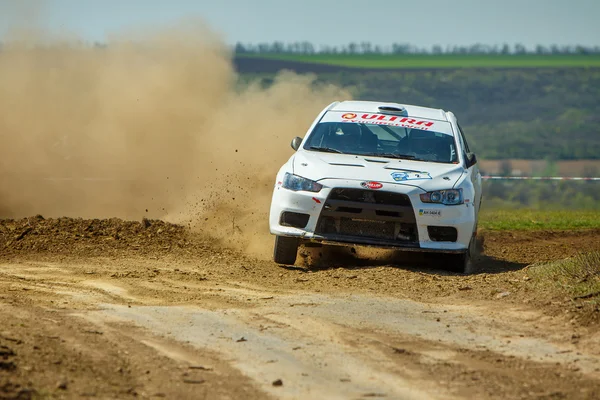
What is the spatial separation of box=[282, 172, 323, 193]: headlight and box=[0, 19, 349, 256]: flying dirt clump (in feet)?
16.9

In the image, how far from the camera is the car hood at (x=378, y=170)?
11.3 m

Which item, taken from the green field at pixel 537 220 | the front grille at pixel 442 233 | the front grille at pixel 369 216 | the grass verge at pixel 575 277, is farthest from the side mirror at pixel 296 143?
the green field at pixel 537 220

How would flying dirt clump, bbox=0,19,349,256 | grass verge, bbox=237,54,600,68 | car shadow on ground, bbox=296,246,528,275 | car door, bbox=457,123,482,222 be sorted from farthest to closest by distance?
grass verge, bbox=237,54,600,68
flying dirt clump, bbox=0,19,349,256
car door, bbox=457,123,482,222
car shadow on ground, bbox=296,246,528,275

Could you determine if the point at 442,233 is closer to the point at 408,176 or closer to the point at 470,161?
the point at 408,176

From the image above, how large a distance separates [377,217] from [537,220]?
10.9 m

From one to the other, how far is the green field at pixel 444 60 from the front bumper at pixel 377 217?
7591cm

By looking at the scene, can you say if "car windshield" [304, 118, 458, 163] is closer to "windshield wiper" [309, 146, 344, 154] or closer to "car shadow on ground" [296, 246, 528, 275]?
"windshield wiper" [309, 146, 344, 154]

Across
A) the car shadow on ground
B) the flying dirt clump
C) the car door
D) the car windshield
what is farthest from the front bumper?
the flying dirt clump

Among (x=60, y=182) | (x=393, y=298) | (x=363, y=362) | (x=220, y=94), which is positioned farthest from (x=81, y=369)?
(x=220, y=94)

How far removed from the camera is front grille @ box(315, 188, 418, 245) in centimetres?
1112

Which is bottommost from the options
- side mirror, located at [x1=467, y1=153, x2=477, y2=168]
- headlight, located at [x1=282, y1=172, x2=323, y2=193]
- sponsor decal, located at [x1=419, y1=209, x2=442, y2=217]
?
sponsor decal, located at [x1=419, y1=209, x2=442, y2=217]

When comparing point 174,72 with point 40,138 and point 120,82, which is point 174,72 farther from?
point 40,138

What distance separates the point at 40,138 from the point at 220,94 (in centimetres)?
412

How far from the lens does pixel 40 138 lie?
20.9m
